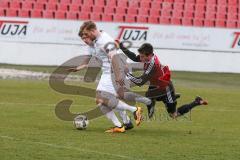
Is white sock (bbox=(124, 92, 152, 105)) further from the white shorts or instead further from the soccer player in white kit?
the white shorts

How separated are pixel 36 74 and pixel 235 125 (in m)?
13.5

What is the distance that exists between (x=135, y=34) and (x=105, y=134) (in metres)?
18.9

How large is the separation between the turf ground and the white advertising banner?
9.59 meters

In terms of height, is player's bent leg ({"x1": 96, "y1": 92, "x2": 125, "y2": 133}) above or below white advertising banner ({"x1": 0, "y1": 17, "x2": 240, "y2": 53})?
above

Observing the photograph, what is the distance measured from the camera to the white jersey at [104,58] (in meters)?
13.6

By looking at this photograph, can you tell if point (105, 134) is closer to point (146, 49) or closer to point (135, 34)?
point (146, 49)

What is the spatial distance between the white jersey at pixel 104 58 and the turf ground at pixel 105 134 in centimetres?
87

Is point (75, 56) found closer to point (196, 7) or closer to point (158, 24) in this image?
point (158, 24)

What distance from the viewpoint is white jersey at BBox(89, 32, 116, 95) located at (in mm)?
13609

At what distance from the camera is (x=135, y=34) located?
3231 cm

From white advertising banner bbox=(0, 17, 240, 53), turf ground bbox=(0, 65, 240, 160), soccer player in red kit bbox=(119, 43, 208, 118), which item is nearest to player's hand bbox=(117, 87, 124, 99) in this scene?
soccer player in red kit bbox=(119, 43, 208, 118)

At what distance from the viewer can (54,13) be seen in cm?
3316

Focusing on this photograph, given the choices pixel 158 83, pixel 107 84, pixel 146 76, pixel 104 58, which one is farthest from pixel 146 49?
pixel 158 83

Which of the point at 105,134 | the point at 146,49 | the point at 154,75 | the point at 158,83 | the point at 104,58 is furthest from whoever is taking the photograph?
the point at 158,83
